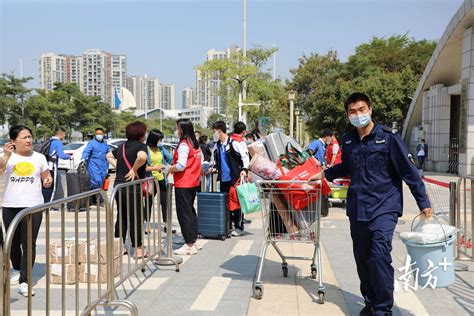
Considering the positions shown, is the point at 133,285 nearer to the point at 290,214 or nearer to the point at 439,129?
the point at 290,214

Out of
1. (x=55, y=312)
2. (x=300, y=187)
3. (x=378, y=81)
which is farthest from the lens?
(x=378, y=81)

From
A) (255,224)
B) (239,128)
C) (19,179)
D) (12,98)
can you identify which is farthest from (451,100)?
(12,98)

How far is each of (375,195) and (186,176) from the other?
302 cm

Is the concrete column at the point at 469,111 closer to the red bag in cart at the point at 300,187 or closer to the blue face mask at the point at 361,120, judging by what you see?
the red bag in cart at the point at 300,187

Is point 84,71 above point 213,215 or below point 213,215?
above

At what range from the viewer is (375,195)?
393 centimetres

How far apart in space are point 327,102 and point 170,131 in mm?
60917

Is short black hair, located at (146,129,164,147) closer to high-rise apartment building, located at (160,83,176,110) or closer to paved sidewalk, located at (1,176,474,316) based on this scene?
paved sidewalk, located at (1,176,474,316)

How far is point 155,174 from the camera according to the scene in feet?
24.9

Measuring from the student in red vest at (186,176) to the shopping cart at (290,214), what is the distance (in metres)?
1.81

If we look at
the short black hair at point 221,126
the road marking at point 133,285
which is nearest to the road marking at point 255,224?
the short black hair at point 221,126

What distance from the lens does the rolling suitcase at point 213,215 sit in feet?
24.3

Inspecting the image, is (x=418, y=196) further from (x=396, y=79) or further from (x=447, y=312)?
(x=396, y=79)

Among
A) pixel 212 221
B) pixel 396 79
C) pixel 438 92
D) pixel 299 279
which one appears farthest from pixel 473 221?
pixel 396 79
